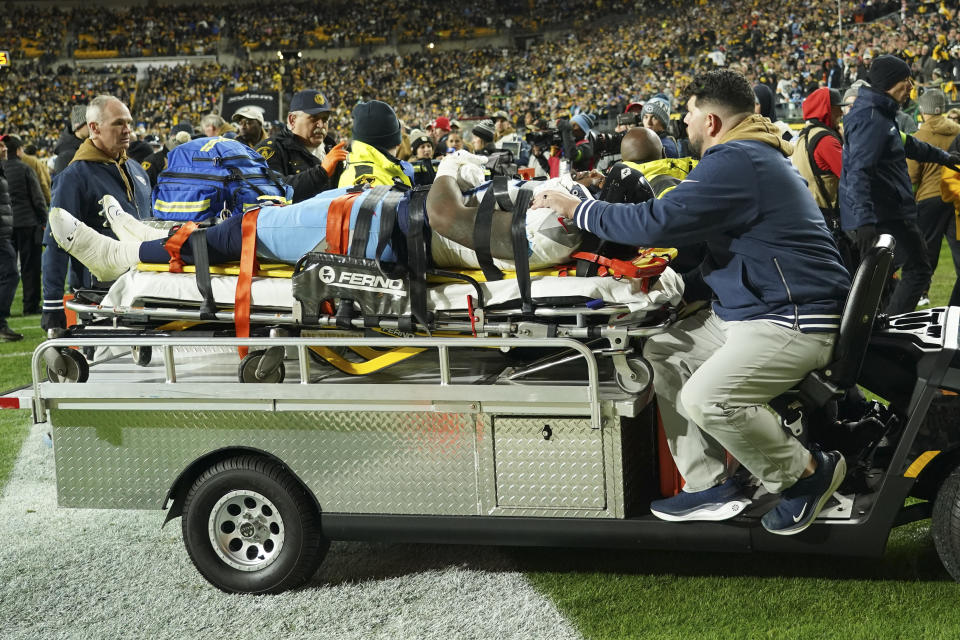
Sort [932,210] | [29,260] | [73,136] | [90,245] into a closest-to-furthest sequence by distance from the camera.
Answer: [90,245]
[932,210]
[73,136]
[29,260]

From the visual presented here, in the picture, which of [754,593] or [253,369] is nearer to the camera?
[754,593]

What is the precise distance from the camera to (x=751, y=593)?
140 inches

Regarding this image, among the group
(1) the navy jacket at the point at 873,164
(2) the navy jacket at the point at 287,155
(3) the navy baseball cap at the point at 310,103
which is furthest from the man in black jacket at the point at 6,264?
(1) the navy jacket at the point at 873,164

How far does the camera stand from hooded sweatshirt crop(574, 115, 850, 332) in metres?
3.25

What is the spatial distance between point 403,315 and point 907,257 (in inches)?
175

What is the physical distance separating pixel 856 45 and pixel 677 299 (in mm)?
26859

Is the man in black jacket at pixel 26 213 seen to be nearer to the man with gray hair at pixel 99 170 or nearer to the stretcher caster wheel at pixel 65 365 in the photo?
the man with gray hair at pixel 99 170

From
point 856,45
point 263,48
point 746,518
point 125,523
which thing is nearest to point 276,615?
point 125,523

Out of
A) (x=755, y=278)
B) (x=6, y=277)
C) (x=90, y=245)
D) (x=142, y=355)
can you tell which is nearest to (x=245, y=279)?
(x=142, y=355)

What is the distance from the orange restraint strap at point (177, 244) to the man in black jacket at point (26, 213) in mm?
8280

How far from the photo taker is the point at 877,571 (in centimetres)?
371

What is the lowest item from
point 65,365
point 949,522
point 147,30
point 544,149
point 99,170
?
point 949,522

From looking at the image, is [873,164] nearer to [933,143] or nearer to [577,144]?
[577,144]

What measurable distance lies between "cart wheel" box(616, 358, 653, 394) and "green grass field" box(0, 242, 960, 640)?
0.79 meters
